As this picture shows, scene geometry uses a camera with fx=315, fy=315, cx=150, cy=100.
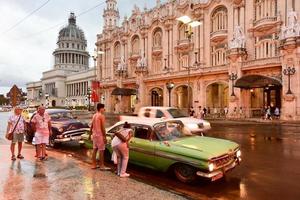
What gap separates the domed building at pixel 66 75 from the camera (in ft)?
370

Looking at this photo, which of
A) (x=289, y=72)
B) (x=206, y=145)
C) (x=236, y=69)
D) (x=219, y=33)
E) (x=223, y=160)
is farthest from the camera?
(x=219, y=33)

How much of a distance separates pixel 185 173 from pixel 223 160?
99 cm

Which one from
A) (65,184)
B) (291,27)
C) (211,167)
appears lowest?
(65,184)

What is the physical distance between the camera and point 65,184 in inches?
280

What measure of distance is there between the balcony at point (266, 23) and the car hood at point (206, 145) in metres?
30.2

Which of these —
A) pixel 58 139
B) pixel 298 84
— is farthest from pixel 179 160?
pixel 298 84

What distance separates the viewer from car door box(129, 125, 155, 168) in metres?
8.52

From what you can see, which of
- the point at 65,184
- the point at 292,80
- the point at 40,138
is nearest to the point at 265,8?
the point at 292,80

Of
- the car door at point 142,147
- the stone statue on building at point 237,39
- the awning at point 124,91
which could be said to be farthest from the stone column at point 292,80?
the awning at point 124,91

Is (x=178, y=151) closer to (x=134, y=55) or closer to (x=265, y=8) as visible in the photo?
(x=265, y=8)

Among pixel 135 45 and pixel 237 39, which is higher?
pixel 135 45

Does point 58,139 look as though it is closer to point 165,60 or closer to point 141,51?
point 165,60

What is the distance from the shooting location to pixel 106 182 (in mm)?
7273

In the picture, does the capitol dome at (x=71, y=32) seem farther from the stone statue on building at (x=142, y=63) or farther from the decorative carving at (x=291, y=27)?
the decorative carving at (x=291, y=27)
